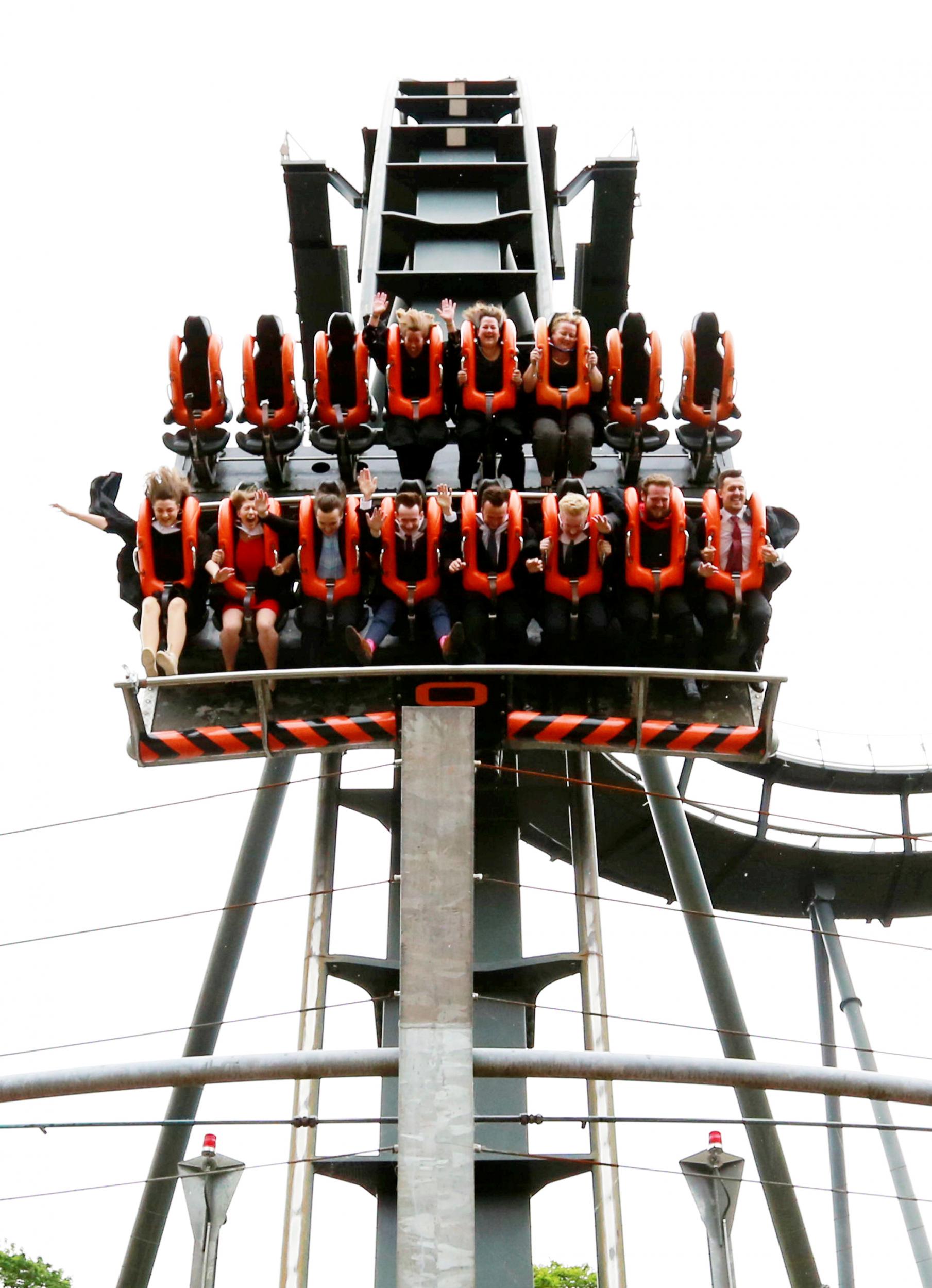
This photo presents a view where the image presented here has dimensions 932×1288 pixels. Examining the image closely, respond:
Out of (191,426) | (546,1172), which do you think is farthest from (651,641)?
(191,426)

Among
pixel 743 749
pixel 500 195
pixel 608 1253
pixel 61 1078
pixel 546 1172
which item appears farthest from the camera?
pixel 500 195

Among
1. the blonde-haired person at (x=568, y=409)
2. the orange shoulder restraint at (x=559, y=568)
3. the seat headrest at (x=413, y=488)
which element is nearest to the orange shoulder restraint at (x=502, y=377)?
the blonde-haired person at (x=568, y=409)

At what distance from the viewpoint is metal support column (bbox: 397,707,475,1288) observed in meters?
4.45

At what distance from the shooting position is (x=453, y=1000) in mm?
4789

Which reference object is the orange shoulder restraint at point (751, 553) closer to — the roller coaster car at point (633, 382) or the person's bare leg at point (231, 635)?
the roller coaster car at point (633, 382)

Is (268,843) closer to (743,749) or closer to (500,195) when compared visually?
(743,749)

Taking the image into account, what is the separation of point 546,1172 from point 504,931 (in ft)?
4.70

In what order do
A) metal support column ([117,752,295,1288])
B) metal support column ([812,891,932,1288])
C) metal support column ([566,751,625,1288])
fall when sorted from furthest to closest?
metal support column ([812,891,932,1288]) → metal support column ([117,752,295,1288]) → metal support column ([566,751,625,1288])

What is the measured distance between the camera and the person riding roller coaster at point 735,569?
8.65 meters

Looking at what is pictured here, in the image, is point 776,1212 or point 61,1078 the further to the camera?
point 776,1212

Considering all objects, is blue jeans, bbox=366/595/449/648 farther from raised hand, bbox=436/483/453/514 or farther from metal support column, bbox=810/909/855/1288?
metal support column, bbox=810/909/855/1288

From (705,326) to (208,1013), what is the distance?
18.3 ft

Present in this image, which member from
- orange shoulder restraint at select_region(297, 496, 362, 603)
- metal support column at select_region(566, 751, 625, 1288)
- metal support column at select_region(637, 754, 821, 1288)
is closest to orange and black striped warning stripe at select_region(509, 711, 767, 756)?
metal support column at select_region(566, 751, 625, 1288)

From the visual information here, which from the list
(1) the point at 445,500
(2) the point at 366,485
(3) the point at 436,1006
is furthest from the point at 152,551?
(3) the point at 436,1006
